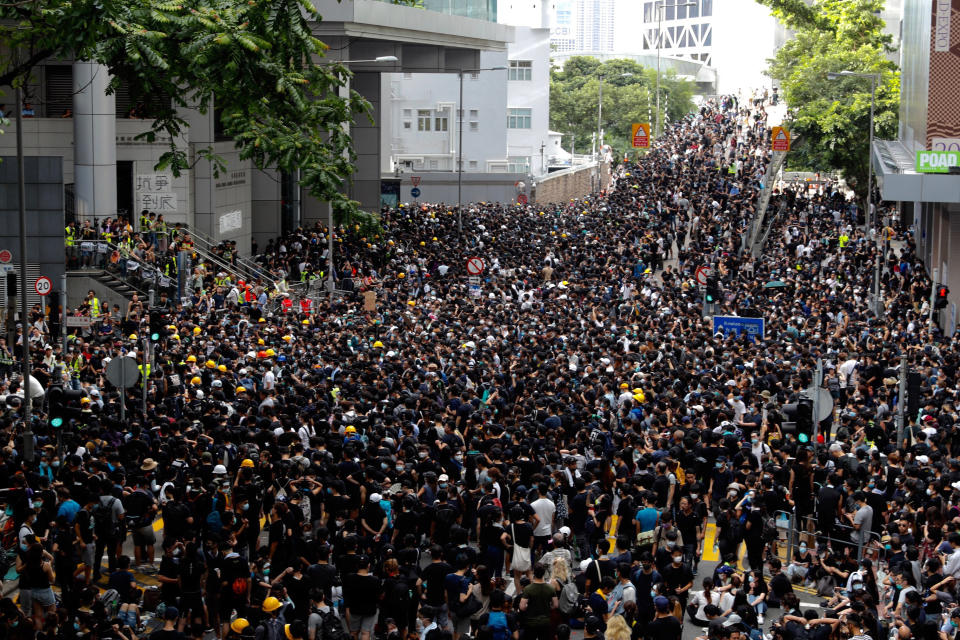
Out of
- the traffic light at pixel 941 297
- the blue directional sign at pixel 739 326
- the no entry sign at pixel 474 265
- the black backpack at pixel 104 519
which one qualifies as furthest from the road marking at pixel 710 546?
the no entry sign at pixel 474 265

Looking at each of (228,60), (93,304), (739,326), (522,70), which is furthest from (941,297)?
(522,70)

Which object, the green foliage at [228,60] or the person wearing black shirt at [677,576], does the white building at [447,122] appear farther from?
the green foliage at [228,60]

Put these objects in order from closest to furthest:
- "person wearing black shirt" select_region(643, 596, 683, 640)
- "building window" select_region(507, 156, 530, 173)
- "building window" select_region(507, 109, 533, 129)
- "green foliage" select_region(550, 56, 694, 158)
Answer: "person wearing black shirt" select_region(643, 596, 683, 640), "building window" select_region(507, 156, 530, 173), "building window" select_region(507, 109, 533, 129), "green foliage" select_region(550, 56, 694, 158)

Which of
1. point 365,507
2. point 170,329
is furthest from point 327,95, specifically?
point 170,329

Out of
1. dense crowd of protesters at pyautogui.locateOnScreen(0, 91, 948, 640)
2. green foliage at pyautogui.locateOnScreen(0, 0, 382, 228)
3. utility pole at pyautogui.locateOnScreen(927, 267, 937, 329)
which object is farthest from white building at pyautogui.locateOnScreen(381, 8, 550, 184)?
green foliage at pyautogui.locateOnScreen(0, 0, 382, 228)

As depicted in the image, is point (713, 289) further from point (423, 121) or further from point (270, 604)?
point (423, 121)

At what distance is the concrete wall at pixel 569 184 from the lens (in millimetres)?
80125

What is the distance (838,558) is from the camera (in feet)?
46.7

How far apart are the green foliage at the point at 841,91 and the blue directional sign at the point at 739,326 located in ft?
96.7

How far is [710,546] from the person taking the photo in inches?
679

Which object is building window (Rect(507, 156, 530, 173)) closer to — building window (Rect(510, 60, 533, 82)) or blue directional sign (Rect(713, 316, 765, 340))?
building window (Rect(510, 60, 533, 82))

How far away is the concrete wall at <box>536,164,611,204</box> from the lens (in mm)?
80125

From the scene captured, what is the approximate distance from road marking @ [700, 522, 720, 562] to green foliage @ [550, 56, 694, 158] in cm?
10432

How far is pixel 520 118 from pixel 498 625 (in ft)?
312
